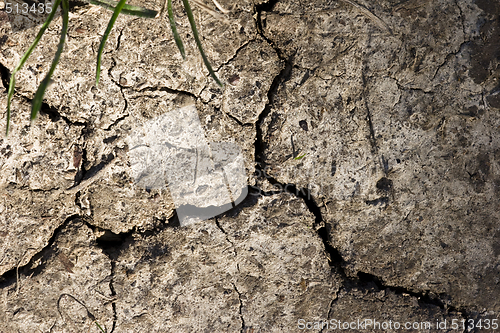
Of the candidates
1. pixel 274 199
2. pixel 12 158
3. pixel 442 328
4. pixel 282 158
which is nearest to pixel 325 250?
pixel 274 199

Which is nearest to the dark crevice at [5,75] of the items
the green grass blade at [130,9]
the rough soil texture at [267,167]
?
the rough soil texture at [267,167]

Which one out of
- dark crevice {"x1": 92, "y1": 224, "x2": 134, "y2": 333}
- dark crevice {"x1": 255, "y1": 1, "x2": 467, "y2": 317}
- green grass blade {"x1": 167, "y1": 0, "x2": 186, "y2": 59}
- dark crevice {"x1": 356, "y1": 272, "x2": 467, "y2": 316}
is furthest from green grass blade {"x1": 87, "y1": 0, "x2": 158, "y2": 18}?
dark crevice {"x1": 356, "y1": 272, "x2": 467, "y2": 316}

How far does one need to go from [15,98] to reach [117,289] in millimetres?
1185

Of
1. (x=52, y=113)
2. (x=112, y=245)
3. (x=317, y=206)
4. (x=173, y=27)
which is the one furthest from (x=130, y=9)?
(x=317, y=206)

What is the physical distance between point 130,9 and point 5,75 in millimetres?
789

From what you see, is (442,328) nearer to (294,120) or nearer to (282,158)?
(282,158)

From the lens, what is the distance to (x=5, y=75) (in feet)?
5.69

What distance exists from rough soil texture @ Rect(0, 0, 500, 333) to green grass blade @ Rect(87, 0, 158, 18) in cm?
13

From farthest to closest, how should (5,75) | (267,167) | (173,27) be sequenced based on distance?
1. (267,167)
2. (5,75)
3. (173,27)


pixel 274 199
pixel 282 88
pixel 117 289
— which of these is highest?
pixel 282 88

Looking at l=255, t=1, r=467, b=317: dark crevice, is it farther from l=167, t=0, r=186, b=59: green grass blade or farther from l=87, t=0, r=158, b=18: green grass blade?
l=87, t=0, r=158, b=18: green grass blade

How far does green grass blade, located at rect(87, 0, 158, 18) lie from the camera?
1.58m

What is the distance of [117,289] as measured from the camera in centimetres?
186

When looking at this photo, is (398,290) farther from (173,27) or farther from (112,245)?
(173,27)
